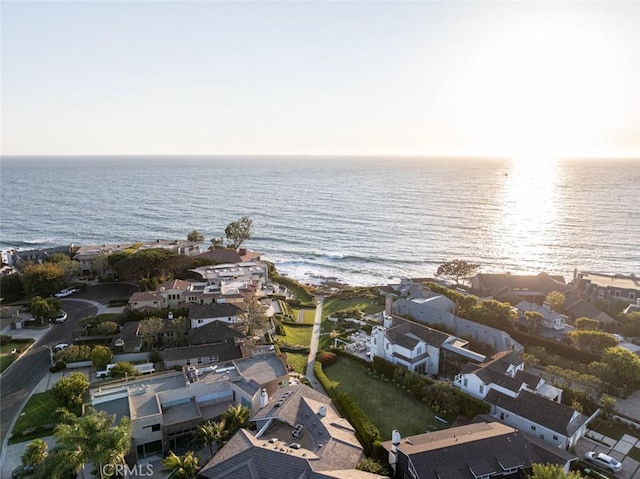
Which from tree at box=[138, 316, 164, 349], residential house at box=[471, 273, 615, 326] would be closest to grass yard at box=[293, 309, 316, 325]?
tree at box=[138, 316, 164, 349]

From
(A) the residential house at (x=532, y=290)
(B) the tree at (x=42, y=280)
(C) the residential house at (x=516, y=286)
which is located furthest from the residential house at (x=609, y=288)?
(B) the tree at (x=42, y=280)

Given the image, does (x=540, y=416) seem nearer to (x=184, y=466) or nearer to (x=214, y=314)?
(x=184, y=466)

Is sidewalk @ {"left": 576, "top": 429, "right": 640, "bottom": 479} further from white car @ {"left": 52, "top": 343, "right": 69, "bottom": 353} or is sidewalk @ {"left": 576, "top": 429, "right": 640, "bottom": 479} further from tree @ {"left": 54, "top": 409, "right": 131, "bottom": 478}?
white car @ {"left": 52, "top": 343, "right": 69, "bottom": 353}

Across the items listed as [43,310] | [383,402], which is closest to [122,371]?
[43,310]

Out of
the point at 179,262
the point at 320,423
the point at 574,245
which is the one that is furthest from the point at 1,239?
the point at 574,245

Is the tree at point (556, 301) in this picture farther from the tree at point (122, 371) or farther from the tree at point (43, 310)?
the tree at point (43, 310)

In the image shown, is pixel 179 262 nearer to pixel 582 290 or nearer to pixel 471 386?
pixel 471 386
